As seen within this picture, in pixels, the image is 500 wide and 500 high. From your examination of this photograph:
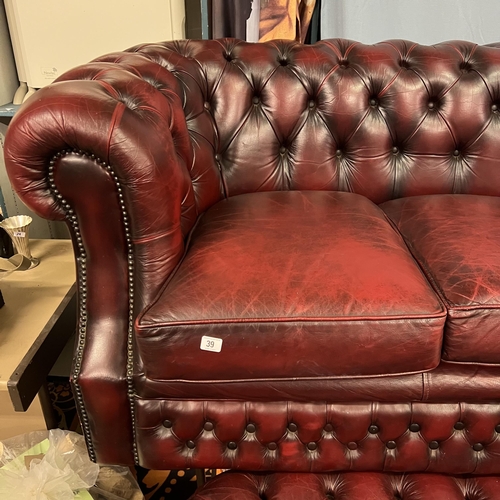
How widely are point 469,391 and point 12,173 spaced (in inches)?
33.5

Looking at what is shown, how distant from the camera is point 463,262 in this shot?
33.7 inches

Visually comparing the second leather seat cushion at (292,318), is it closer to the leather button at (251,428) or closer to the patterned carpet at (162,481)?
the leather button at (251,428)

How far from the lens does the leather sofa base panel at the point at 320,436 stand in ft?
2.81

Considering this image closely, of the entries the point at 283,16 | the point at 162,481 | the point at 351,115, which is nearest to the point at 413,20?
the point at 283,16

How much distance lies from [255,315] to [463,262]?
1.33 ft

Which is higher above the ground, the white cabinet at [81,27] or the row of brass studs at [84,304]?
the white cabinet at [81,27]

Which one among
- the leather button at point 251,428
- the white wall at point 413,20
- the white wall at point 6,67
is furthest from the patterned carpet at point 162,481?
the white wall at point 413,20

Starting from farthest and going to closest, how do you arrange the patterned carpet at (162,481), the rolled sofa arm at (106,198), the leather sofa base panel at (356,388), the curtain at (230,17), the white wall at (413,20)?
the white wall at (413,20)
the curtain at (230,17)
the patterned carpet at (162,481)
the leather sofa base panel at (356,388)
the rolled sofa arm at (106,198)

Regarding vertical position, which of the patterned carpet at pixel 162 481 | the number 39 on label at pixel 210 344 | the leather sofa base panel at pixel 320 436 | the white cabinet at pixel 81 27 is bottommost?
the patterned carpet at pixel 162 481

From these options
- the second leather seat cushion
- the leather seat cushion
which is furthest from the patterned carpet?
the leather seat cushion

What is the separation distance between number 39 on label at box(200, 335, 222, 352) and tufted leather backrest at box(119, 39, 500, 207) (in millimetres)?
559

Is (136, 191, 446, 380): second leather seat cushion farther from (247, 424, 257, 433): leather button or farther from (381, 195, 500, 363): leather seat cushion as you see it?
(247, 424, 257, 433): leather button

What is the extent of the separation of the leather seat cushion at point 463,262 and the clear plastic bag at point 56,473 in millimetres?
703

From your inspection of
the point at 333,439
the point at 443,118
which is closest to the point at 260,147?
the point at 443,118
